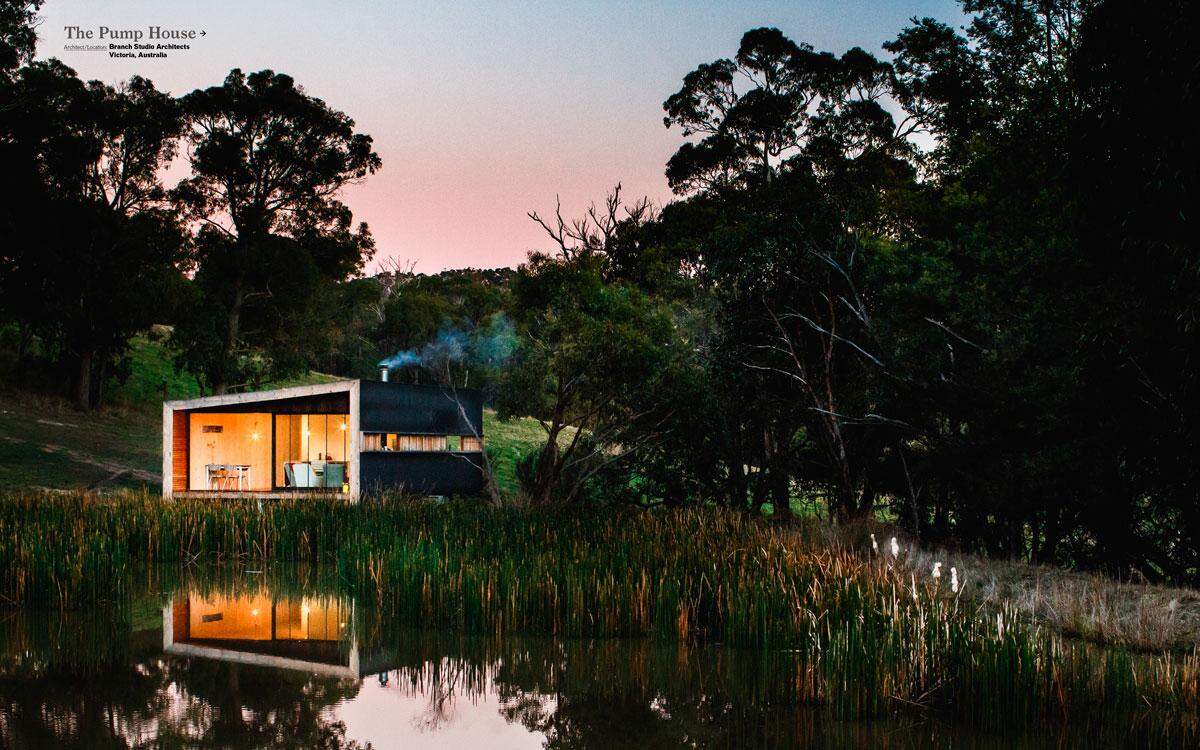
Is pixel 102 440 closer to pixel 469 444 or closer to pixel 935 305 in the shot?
pixel 469 444

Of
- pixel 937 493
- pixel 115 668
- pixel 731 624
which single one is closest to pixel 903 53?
pixel 937 493

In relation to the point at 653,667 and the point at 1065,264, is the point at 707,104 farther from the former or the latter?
the point at 653,667

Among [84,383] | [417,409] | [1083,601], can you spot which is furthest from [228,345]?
[1083,601]

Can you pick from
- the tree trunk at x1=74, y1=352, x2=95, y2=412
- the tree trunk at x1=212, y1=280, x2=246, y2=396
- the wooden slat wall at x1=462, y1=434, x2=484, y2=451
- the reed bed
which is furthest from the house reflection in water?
the tree trunk at x1=74, y1=352, x2=95, y2=412

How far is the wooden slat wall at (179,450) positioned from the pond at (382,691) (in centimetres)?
1070

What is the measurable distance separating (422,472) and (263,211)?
567 inches

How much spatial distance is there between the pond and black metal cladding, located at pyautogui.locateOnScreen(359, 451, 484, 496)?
29.7 feet

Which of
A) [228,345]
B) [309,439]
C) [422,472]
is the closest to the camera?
[422,472]

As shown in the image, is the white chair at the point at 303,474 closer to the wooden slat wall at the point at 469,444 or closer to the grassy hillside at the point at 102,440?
the wooden slat wall at the point at 469,444

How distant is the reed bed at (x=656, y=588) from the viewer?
5621mm

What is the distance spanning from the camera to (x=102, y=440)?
82.6 feet

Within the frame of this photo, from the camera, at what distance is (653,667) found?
6625 mm

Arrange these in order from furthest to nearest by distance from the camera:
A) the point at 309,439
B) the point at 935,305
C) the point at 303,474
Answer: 1. the point at 309,439
2. the point at 303,474
3. the point at 935,305

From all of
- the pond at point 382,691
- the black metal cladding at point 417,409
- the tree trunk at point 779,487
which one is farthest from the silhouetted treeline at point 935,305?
the pond at point 382,691
